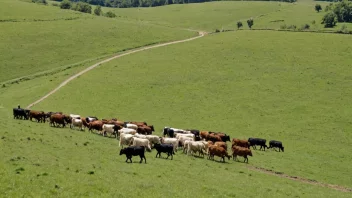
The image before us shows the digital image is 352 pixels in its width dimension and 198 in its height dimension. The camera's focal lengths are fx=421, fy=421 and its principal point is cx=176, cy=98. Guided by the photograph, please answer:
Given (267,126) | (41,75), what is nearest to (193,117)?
(267,126)

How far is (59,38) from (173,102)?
43.8 metres

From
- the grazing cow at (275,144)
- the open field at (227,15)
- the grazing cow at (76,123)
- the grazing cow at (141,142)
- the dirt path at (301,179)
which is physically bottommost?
the grazing cow at (275,144)

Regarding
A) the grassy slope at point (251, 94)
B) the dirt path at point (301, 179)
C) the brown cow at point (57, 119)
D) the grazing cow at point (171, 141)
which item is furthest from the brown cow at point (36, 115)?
the dirt path at point (301, 179)

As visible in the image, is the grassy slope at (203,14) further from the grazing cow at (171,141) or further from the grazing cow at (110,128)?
the grazing cow at (171,141)

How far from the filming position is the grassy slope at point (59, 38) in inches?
3004

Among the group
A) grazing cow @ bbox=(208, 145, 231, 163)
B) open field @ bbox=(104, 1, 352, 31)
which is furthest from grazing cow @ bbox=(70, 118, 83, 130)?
open field @ bbox=(104, 1, 352, 31)

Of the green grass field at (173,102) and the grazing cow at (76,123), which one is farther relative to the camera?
the grazing cow at (76,123)

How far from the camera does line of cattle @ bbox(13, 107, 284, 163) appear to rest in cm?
2994

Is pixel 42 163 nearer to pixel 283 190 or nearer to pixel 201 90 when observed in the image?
pixel 283 190

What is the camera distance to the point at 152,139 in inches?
1277

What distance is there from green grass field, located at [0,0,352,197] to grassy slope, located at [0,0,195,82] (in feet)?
0.86

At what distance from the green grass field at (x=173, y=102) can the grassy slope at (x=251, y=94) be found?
0.53 ft

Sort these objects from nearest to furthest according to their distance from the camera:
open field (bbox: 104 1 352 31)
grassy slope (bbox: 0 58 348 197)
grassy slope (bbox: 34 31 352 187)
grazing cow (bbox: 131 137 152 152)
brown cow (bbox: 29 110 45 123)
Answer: grassy slope (bbox: 0 58 348 197)
grazing cow (bbox: 131 137 152 152)
brown cow (bbox: 29 110 45 123)
grassy slope (bbox: 34 31 352 187)
open field (bbox: 104 1 352 31)

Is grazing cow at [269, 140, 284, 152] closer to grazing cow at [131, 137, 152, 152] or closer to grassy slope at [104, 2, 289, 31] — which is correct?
grazing cow at [131, 137, 152, 152]
